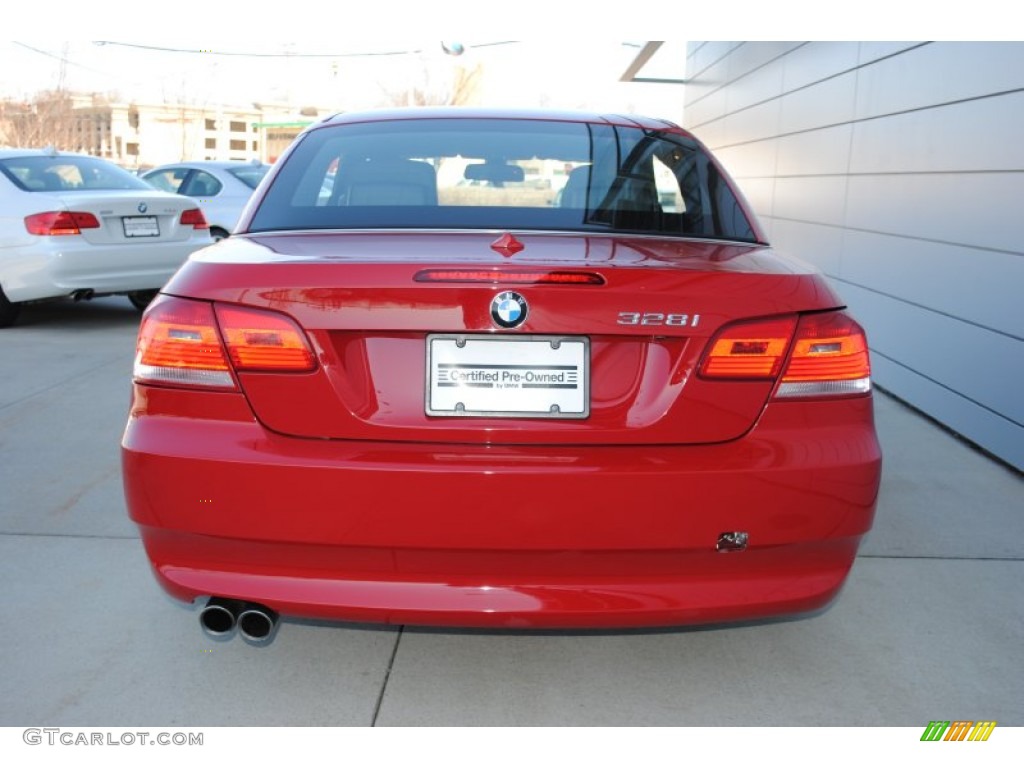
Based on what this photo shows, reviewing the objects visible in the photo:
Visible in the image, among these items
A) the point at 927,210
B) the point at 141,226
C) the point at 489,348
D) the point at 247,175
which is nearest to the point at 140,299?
the point at 141,226

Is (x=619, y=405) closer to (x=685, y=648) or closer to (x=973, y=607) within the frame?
(x=685, y=648)

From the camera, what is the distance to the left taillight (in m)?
2.31

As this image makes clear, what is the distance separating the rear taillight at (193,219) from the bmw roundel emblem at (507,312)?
784 cm

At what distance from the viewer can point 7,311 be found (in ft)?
28.3

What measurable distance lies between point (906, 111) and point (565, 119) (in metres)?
4.15

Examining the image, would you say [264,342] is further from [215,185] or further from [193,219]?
[215,185]

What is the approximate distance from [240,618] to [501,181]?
1.64 m

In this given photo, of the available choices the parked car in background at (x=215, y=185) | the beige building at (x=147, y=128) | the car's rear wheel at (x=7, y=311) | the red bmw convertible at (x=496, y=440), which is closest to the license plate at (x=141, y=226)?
the car's rear wheel at (x=7, y=311)

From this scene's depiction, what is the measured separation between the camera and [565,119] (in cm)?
358

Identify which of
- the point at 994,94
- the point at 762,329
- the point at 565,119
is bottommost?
the point at 762,329
